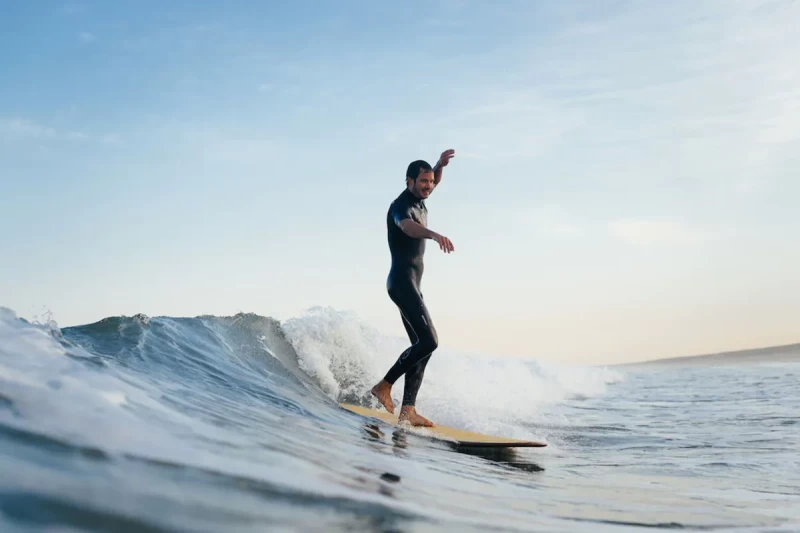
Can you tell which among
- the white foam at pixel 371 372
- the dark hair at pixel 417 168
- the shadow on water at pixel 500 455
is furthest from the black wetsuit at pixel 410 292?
the white foam at pixel 371 372

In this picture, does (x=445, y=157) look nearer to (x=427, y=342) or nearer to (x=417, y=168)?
(x=417, y=168)

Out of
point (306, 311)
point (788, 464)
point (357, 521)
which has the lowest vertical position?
point (357, 521)

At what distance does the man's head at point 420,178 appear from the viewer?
19.0 ft

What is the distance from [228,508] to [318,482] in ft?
1.82

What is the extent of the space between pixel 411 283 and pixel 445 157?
1.28 meters

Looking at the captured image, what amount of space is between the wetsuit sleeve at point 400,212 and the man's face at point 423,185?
20cm

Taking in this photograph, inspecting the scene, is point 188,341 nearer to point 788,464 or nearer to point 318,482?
point 318,482

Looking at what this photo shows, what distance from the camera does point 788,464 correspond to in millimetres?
5203

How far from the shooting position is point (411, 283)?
5809 mm

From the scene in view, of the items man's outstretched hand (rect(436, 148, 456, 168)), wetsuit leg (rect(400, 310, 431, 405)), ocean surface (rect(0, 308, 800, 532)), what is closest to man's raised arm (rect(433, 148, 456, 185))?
man's outstretched hand (rect(436, 148, 456, 168))

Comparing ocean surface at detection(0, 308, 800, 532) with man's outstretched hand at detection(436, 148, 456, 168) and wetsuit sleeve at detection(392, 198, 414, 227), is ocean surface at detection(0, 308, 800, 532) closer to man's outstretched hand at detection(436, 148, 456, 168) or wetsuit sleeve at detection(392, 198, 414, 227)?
wetsuit sleeve at detection(392, 198, 414, 227)

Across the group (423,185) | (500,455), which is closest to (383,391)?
(500,455)

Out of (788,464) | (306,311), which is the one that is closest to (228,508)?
(788,464)

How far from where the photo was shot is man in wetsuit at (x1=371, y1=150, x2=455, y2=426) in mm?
5754
